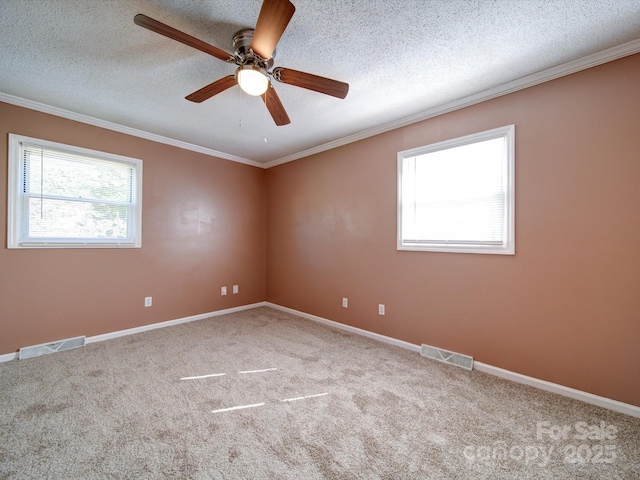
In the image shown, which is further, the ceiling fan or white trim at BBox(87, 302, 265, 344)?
white trim at BBox(87, 302, 265, 344)

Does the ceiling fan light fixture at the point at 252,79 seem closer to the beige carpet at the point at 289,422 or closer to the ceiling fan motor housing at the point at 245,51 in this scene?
the ceiling fan motor housing at the point at 245,51

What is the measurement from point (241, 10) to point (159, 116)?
1913 millimetres

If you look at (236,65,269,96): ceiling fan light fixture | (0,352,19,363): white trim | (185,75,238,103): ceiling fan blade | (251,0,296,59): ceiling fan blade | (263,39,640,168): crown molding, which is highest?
(263,39,640,168): crown molding

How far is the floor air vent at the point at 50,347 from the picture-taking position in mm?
2652

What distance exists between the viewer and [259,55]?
166 centimetres

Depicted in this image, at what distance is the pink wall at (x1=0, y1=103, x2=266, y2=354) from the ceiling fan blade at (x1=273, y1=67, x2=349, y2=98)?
2.62 metres

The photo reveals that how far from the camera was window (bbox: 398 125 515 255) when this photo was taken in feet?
7.78

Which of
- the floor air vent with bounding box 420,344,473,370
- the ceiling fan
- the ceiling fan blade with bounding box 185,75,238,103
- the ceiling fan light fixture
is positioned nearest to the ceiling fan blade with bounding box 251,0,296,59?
the ceiling fan

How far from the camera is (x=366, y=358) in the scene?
2732 mm

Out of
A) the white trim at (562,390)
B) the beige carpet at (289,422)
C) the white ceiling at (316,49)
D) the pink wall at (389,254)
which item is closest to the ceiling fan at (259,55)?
the white ceiling at (316,49)

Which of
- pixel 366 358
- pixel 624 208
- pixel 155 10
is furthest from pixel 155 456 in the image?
pixel 624 208

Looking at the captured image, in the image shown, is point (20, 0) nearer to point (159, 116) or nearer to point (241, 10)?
point (241, 10)

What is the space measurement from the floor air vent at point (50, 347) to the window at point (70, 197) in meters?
1.00

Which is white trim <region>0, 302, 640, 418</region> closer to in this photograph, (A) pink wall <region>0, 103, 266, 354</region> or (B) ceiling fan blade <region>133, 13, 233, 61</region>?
(A) pink wall <region>0, 103, 266, 354</region>
